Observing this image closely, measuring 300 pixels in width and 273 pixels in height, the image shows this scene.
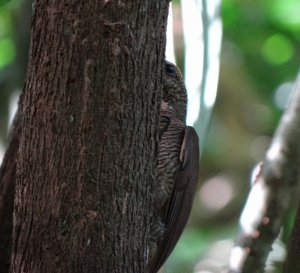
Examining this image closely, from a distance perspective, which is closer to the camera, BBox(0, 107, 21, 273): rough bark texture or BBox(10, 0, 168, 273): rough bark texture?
BBox(10, 0, 168, 273): rough bark texture

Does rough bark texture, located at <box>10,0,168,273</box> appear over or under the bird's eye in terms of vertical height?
under

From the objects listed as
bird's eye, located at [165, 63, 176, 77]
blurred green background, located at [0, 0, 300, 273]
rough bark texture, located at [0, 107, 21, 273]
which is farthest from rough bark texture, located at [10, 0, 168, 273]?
blurred green background, located at [0, 0, 300, 273]

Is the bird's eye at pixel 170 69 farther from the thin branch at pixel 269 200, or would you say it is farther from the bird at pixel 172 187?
the thin branch at pixel 269 200

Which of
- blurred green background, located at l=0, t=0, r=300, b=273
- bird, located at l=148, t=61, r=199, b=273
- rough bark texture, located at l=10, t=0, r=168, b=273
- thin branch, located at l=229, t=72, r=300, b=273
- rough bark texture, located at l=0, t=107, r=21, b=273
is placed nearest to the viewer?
rough bark texture, located at l=10, t=0, r=168, b=273

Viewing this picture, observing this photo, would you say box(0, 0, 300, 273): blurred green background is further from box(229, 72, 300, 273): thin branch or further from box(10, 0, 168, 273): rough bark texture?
box(10, 0, 168, 273): rough bark texture

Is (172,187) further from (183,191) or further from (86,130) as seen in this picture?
(86,130)

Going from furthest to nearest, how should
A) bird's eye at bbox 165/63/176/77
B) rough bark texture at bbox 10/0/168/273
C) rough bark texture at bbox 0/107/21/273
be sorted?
bird's eye at bbox 165/63/176/77
rough bark texture at bbox 0/107/21/273
rough bark texture at bbox 10/0/168/273

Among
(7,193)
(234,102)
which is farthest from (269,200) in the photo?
(234,102)

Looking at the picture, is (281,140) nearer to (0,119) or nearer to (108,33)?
(108,33)
